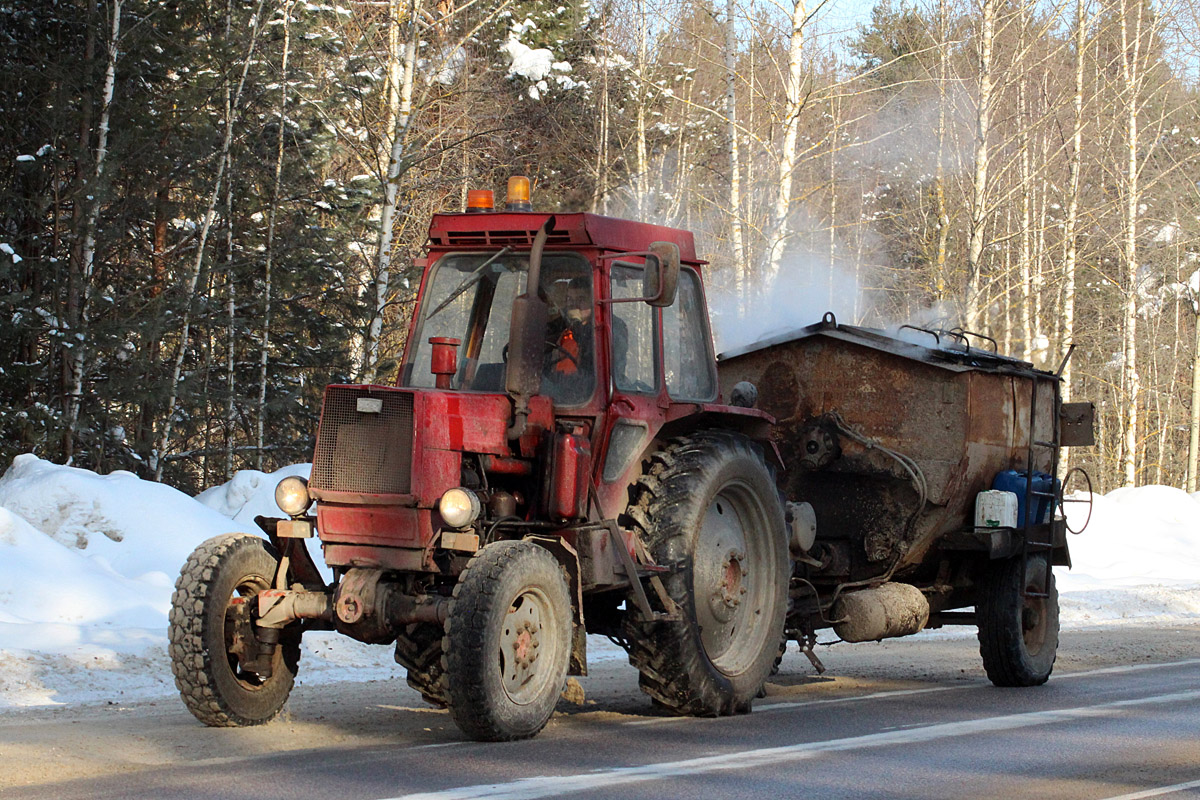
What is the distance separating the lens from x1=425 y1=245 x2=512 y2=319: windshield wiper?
25.2 feet

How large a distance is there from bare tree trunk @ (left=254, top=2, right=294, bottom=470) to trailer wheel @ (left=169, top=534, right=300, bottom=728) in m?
13.1

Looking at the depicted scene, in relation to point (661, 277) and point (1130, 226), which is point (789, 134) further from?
point (661, 277)

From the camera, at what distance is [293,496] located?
23.3 feet

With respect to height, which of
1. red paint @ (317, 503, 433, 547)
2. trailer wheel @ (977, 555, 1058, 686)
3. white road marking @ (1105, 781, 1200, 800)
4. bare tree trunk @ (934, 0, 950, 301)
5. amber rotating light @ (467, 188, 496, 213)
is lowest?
white road marking @ (1105, 781, 1200, 800)

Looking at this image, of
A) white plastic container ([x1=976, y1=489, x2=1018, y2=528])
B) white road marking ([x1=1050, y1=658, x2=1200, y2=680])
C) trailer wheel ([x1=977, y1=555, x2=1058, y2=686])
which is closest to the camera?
white plastic container ([x1=976, y1=489, x2=1018, y2=528])

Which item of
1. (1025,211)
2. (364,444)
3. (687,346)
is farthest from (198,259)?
(1025,211)

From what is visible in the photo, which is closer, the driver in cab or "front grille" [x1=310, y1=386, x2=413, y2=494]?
"front grille" [x1=310, y1=386, x2=413, y2=494]

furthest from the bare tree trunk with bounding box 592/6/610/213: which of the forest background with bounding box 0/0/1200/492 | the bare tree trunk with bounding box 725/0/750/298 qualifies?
the bare tree trunk with bounding box 725/0/750/298

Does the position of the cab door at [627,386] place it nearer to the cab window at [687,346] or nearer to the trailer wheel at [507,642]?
the cab window at [687,346]

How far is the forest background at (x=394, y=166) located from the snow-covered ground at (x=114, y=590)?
361 centimetres

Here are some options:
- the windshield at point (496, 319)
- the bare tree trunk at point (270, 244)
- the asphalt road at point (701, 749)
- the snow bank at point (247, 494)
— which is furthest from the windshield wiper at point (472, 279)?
the bare tree trunk at point (270, 244)

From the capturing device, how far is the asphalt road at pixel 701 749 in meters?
5.65

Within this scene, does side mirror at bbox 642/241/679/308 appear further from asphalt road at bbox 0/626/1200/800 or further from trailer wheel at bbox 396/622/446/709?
asphalt road at bbox 0/626/1200/800

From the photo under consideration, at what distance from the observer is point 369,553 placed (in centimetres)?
689
